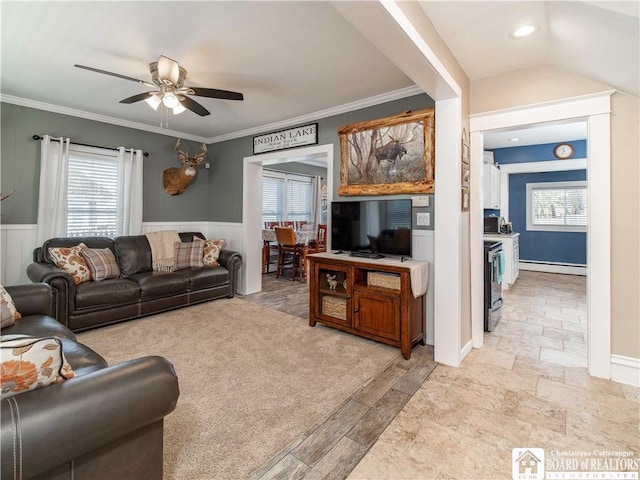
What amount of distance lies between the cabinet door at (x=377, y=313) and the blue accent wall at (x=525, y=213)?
5081 millimetres

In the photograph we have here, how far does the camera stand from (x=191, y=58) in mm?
2682

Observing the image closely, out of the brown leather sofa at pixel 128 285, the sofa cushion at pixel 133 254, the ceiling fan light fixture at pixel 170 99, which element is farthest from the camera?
the sofa cushion at pixel 133 254

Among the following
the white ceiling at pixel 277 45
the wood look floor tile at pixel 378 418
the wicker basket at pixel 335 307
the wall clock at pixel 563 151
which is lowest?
the wood look floor tile at pixel 378 418

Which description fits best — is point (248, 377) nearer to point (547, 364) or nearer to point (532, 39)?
point (547, 364)

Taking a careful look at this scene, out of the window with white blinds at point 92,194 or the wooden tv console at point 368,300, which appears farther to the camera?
the window with white blinds at point 92,194

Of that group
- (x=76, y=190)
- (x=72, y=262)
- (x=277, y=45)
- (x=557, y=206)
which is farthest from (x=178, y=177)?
(x=557, y=206)

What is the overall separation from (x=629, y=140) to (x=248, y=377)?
3.34m

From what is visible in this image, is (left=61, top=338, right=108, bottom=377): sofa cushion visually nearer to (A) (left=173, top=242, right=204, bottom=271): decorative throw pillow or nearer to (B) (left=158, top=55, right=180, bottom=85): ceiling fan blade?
(B) (left=158, top=55, right=180, bottom=85): ceiling fan blade

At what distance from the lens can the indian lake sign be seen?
4078 millimetres

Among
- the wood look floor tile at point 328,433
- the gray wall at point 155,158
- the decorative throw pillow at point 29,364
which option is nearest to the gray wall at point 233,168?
the gray wall at point 155,158

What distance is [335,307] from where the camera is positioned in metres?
3.31

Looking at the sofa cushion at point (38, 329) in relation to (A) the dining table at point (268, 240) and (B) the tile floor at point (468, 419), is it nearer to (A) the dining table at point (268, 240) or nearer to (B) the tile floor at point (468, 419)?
(B) the tile floor at point (468, 419)

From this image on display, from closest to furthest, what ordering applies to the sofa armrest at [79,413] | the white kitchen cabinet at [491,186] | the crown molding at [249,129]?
1. the sofa armrest at [79,413]
2. the crown molding at [249,129]
3. the white kitchen cabinet at [491,186]

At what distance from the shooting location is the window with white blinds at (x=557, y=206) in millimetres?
6570
